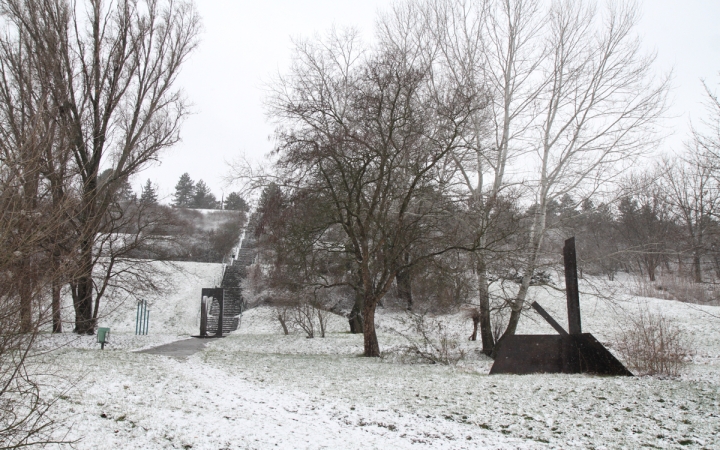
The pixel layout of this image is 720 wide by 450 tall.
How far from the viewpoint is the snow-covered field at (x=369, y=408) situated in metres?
4.67

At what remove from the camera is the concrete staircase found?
89.7 ft

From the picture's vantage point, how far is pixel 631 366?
9.58 m

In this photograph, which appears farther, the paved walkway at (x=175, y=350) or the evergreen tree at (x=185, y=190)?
the evergreen tree at (x=185, y=190)

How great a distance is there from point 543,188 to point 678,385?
7275mm

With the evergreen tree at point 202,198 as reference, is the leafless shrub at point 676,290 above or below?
below

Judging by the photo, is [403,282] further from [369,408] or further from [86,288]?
[369,408]

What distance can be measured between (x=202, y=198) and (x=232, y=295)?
5354 cm

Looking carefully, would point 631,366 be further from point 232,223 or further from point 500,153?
point 232,223

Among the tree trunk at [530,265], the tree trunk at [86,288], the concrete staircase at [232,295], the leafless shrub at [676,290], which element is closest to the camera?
the tree trunk at [86,288]

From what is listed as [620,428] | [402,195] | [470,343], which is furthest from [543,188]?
[620,428]

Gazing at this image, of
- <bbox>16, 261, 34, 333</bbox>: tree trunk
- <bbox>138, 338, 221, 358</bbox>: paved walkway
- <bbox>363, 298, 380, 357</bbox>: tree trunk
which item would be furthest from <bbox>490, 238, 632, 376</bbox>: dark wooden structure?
<bbox>16, 261, 34, 333</bbox>: tree trunk

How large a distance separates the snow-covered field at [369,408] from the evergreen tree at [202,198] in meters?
74.3

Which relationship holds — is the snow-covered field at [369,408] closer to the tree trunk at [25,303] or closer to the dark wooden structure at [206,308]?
the tree trunk at [25,303]

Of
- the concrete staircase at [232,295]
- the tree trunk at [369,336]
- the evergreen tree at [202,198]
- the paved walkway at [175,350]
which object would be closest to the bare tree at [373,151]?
the tree trunk at [369,336]
